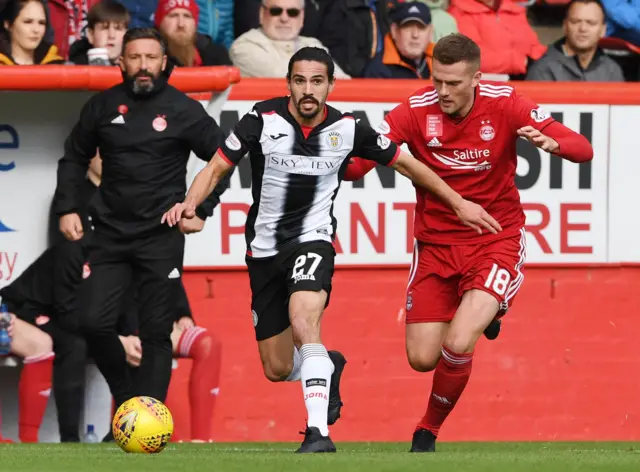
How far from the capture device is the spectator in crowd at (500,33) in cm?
1245

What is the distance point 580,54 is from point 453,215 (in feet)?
12.6

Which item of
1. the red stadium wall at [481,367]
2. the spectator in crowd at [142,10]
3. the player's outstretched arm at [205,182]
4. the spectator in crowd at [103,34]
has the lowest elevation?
the red stadium wall at [481,367]

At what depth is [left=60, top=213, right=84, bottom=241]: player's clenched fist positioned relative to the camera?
9969mm

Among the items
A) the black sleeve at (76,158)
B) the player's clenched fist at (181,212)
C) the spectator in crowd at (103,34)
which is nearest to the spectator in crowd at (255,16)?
the spectator in crowd at (103,34)

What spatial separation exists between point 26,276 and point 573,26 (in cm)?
462

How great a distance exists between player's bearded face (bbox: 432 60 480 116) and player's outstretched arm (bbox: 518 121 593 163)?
0.40 meters

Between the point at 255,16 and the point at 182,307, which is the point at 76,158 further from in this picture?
the point at 255,16

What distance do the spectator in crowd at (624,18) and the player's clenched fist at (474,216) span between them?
4824 millimetres

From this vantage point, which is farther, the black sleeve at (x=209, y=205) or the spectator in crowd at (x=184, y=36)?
the spectator in crowd at (x=184, y=36)

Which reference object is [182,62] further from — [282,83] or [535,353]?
[535,353]

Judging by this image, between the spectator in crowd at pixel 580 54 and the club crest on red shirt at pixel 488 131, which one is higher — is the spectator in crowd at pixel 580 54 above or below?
above

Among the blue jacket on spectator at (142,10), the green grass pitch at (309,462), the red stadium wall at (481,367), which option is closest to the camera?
the green grass pitch at (309,462)

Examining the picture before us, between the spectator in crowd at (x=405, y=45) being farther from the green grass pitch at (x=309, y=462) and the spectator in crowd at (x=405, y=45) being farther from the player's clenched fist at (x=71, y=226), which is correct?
the green grass pitch at (x=309, y=462)

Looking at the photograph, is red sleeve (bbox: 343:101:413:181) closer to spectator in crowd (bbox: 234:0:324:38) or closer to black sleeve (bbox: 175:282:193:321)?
black sleeve (bbox: 175:282:193:321)
